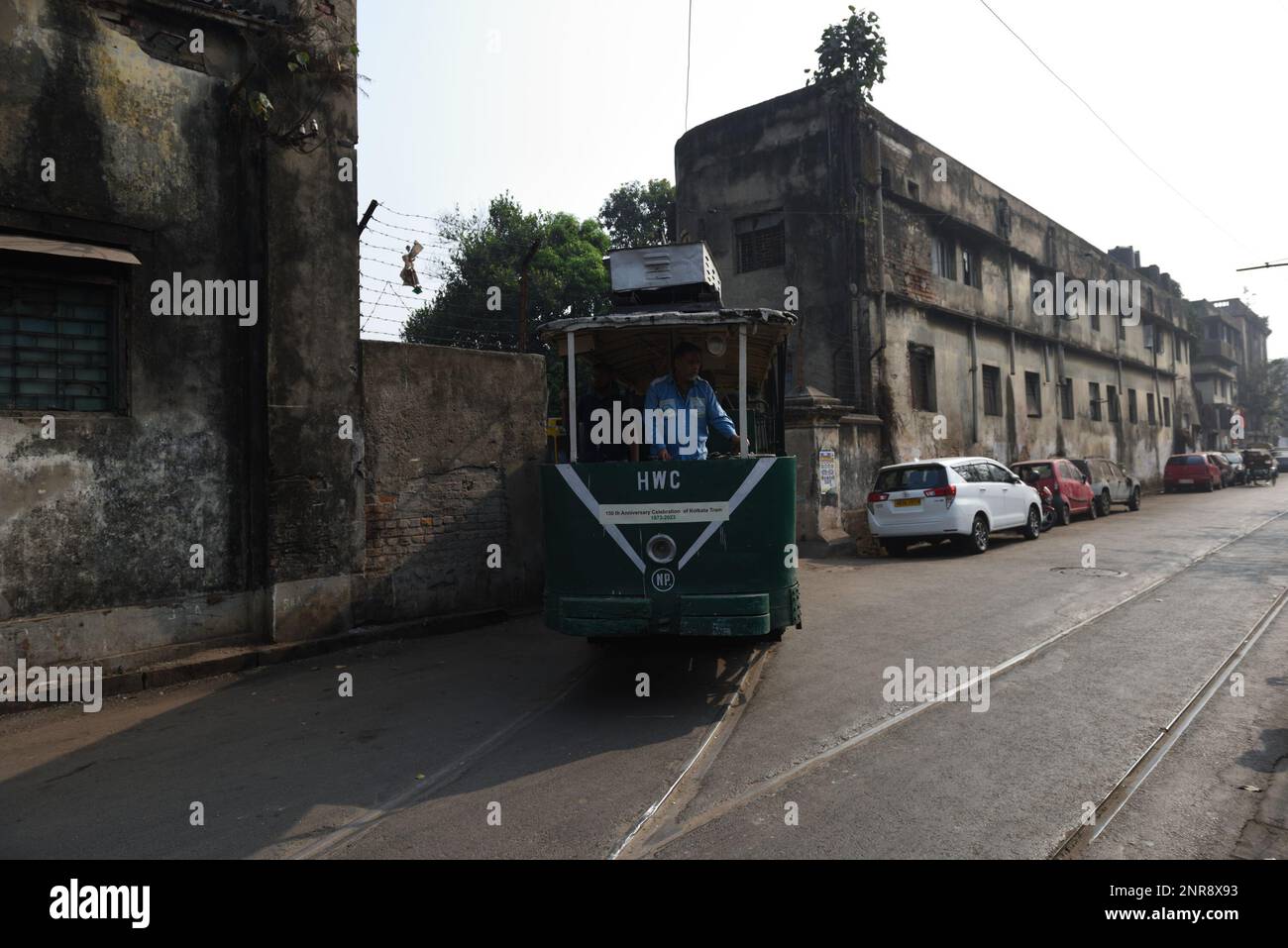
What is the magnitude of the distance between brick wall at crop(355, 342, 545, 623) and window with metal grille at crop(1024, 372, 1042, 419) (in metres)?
21.6

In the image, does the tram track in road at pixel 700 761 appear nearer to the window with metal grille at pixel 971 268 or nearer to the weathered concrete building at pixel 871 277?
the weathered concrete building at pixel 871 277

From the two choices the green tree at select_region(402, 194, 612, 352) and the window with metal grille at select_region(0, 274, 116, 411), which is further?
the green tree at select_region(402, 194, 612, 352)

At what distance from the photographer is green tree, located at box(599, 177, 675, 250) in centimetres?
3781

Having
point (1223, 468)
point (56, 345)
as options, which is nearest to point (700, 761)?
point (56, 345)

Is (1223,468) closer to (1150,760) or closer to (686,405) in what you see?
(686,405)

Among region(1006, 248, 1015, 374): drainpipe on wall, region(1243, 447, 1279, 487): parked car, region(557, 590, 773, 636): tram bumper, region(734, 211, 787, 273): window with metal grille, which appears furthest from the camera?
region(1243, 447, 1279, 487): parked car

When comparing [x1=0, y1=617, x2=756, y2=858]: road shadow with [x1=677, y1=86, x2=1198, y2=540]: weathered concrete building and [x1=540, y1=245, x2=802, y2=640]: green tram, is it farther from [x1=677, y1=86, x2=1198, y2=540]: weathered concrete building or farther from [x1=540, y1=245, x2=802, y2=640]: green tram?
[x1=677, y1=86, x2=1198, y2=540]: weathered concrete building

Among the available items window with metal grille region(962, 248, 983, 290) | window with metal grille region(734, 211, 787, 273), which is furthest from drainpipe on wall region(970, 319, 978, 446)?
window with metal grille region(734, 211, 787, 273)

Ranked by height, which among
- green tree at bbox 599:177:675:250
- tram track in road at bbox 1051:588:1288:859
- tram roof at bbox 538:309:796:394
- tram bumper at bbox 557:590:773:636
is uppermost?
green tree at bbox 599:177:675:250

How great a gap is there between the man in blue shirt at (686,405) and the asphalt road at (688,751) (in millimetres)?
1809

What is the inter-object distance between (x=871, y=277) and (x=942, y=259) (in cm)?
473

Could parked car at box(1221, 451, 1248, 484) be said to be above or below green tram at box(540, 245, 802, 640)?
above

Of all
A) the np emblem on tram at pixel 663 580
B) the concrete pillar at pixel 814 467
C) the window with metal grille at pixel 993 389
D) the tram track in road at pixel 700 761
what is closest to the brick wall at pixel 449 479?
the tram track in road at pixel 700 761
